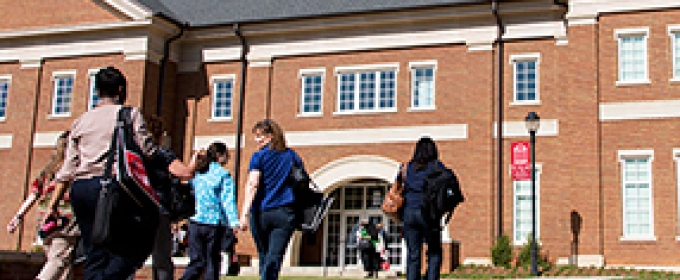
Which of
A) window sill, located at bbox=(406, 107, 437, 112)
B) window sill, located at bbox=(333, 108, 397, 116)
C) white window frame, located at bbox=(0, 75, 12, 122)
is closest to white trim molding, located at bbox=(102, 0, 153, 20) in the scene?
white window frame, located at bbox=(0, 75, 12, 122)

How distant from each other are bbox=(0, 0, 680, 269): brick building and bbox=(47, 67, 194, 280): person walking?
17650 millimetres

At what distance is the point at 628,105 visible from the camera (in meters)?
22.9

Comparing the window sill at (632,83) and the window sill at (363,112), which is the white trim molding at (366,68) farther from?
the window sill at (632,83)

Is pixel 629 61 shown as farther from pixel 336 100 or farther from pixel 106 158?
pixel 106 158

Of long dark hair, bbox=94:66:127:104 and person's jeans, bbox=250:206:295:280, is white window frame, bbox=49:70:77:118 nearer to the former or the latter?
person's jeans, bbox=250:206:295:280

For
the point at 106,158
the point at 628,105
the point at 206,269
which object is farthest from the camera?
the point at 628,105

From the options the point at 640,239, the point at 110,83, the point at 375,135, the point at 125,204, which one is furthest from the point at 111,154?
the point at 375,135

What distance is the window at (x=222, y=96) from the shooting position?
28297 mm

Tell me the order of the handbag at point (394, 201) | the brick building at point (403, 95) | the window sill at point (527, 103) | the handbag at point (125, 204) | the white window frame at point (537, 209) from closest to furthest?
the handbag at point (125, 204) < the handbag at point (394, 201) < the brick building at point (403, 95) < the white window frame at point (537, 209) < the window sill at point (527, 103)

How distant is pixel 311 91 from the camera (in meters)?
27.3

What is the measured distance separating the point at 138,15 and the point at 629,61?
14108 mm

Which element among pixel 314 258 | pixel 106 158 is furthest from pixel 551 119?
pixel 106 158

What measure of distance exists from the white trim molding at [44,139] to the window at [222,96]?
5.04 m

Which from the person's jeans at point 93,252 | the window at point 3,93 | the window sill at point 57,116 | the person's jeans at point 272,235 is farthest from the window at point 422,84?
the person's jeans at point 93,252
